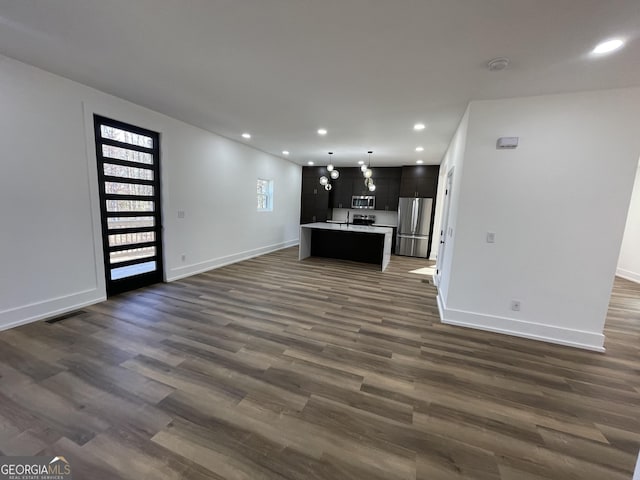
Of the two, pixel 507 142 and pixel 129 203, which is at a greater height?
pixel 507 142

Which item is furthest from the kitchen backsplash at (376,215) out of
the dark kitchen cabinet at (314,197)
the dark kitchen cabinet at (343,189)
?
the dark kitchen cabinet at (314,197)

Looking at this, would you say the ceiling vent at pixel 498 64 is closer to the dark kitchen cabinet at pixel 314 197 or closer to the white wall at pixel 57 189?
the white wall at pixel 57 189

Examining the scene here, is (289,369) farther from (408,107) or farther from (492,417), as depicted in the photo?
(408,107)

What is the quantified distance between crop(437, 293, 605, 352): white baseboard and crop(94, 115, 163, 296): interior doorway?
15.2 ft

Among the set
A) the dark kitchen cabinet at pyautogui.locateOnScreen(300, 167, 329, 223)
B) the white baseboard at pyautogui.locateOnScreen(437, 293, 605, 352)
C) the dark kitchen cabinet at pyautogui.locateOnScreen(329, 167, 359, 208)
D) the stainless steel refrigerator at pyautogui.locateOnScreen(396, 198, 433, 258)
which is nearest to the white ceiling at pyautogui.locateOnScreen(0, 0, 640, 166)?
the white baseboard at pyautogui.locateOnScreen(437, 293, 605, 352)

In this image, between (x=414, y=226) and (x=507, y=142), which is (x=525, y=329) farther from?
(x=414, y=226)

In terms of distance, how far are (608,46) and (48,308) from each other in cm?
594

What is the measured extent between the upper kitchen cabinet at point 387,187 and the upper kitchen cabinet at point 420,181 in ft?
1.13

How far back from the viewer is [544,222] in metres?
2.90

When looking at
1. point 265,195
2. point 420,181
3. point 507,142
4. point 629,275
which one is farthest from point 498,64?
point 629,275

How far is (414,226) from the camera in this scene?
7.50 m

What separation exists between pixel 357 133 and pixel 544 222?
3064 millimetres

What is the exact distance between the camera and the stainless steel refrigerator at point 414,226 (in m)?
7.38

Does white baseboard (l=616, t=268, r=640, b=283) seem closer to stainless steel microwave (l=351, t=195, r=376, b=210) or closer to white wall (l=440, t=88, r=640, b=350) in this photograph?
white wall (l=440, t=88, r=640, b=350)
